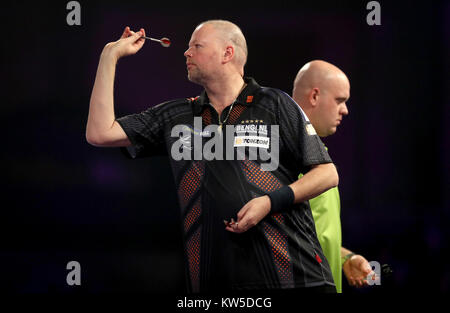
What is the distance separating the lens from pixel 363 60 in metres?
4.00

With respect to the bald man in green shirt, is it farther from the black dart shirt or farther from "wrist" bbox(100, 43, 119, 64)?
"wrist" bbox(100, 43, 119, 64)

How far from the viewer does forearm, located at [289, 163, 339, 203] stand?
205cm

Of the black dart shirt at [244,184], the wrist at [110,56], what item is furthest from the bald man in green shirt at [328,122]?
the wrist at [110,56]

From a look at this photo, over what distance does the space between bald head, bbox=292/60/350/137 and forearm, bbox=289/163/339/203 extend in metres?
0.88

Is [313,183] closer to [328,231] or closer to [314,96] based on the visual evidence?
[328,231]

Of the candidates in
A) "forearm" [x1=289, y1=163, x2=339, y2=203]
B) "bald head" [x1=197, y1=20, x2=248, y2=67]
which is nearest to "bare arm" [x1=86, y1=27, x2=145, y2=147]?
"bald head" [x1=197, y1=20, x2=248, y2=67]

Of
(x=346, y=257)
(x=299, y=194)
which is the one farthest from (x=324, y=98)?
(x=299, y=194)

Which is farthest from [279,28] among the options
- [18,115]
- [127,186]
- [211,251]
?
[211,251]

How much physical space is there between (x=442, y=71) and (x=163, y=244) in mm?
2268

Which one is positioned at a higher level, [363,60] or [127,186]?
[363,60]

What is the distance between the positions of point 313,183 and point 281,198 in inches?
5.2
